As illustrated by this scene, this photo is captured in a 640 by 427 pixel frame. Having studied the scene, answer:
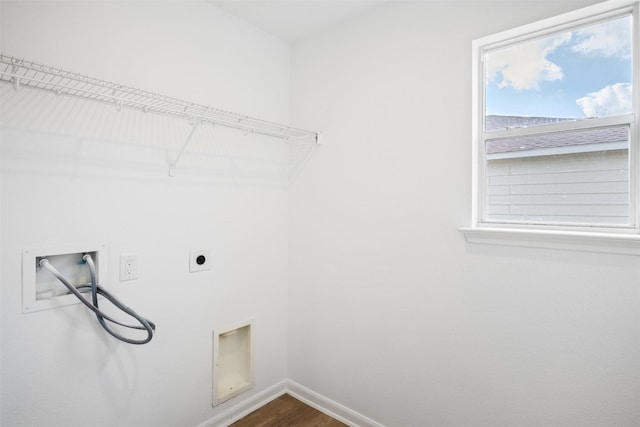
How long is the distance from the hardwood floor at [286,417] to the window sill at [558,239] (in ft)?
4.67

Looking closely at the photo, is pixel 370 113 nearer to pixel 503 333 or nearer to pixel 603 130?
pixel 603 130

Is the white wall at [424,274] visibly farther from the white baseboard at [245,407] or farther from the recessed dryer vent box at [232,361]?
the recessed dryer vent box at [232,361]

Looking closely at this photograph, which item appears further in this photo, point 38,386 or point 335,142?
point 335,142

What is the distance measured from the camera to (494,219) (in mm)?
1599

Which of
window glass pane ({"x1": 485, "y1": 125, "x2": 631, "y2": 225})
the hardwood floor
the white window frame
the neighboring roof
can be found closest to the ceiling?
the white window frame

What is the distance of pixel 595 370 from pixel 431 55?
158 centimetres

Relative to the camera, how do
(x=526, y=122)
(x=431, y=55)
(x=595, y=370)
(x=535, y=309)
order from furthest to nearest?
(x=431, y=55) < (x=526, y=122) < (x=535, y=309) < (x=595, y=370)

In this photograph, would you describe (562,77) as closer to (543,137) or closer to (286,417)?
(543,137)

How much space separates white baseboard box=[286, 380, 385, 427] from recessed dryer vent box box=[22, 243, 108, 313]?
1480 millimetres

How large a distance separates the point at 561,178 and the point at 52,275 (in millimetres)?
2205

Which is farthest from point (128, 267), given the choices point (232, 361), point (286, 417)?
point (286, 417)

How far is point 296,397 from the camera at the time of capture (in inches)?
89.5

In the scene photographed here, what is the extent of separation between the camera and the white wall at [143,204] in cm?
129

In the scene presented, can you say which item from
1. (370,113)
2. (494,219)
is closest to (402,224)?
(494,219)
